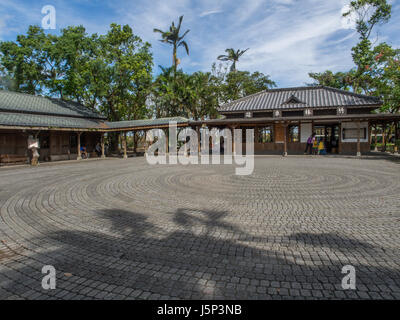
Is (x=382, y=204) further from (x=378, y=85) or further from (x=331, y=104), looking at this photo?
(x=378, y=85)

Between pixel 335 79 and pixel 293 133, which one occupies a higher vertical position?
pixel 335 79

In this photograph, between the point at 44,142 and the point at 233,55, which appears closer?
the point at 44,142

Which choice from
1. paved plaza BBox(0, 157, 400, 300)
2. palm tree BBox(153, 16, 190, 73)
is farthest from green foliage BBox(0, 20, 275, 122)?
paved plaza BBox(0, 157, 400, 300)

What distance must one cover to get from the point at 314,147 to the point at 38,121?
22353mm

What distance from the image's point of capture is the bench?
16.6 meters

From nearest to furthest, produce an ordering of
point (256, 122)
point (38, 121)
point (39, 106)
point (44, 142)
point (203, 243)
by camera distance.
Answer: point (203, 243), point (38, 121), point (256, 122), point (44, 142), point (39, 106)

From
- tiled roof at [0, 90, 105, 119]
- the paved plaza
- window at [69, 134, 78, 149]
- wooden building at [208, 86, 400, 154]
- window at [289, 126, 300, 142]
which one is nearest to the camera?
the paved plaza

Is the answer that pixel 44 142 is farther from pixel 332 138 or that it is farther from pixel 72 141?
pixel 332 138

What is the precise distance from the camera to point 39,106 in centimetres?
2094

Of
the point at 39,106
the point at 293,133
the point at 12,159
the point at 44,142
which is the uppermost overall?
the point at 39,106

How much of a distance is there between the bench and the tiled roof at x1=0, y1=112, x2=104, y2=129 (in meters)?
2.66

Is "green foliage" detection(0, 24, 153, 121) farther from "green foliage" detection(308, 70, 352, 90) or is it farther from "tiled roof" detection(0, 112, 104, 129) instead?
"green foliage" detection(308, 70, 352, 90)

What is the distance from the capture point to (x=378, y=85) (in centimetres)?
2567

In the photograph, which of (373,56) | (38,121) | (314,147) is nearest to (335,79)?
(373,56)
